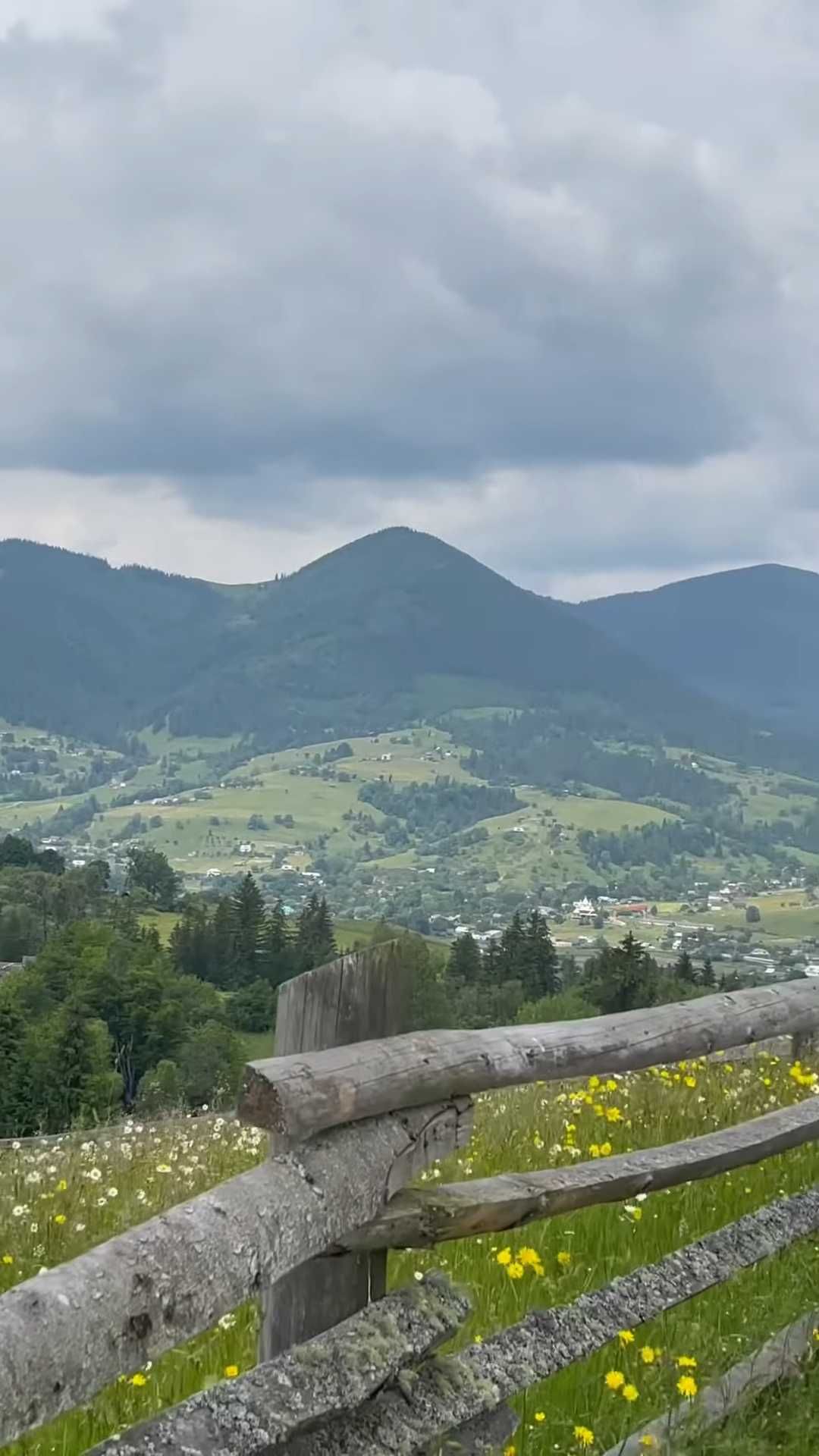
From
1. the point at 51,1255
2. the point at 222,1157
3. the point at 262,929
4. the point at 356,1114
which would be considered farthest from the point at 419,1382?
the point at 262,929

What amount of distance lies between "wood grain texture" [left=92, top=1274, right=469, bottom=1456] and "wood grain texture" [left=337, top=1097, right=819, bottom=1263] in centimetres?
16

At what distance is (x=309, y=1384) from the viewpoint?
3.11m

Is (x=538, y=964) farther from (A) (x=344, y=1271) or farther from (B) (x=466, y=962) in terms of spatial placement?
(A) (x=344, y=1271)

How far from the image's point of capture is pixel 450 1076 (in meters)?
3.67

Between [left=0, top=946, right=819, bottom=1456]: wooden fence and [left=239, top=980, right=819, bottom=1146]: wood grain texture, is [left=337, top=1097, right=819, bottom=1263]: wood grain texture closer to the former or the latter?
[left=0, top=946, right=819, bottom=1456]: wooden fence

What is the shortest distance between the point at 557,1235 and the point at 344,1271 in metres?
2.43

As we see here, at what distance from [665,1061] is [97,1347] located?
2878 millimetres

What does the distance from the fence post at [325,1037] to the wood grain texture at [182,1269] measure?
24cm

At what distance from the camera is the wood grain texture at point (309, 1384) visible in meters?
2.76

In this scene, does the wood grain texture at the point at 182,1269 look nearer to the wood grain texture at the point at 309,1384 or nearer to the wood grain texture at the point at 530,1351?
the wood grain texture at the point at 309,1384

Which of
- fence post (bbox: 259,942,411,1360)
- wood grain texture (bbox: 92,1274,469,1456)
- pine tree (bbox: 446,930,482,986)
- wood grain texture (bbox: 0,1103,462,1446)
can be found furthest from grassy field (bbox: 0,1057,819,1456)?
pine tree (bbox: 446,930,482,986)

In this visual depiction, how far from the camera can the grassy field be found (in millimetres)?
4363

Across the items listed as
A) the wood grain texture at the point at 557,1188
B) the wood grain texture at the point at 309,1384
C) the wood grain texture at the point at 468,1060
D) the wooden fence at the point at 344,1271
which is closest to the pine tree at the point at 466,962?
the wood grain texture at the point at 557,1188

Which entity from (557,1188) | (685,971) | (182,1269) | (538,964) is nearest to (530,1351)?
(557,1188)
